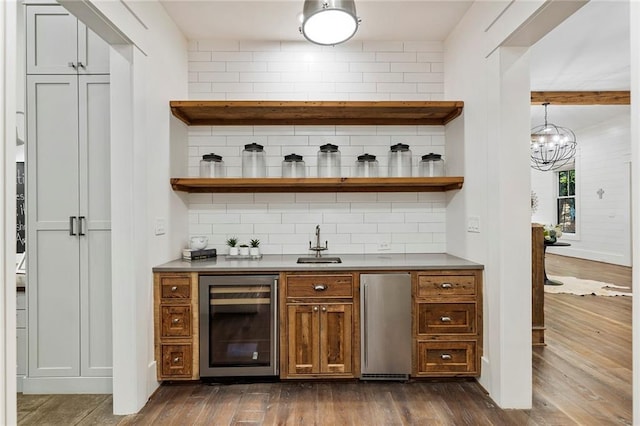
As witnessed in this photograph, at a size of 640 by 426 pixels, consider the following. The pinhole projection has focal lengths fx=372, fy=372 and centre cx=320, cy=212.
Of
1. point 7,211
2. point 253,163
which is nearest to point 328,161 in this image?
point 253,163

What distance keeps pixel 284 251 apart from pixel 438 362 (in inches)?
63.7

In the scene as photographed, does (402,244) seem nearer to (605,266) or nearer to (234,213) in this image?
(234,213)

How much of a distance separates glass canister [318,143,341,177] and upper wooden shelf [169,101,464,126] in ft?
1.03

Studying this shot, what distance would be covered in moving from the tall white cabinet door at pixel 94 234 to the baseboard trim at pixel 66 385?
0.05m

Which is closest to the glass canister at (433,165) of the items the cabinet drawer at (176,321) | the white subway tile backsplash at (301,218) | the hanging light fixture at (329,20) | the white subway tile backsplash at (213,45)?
the white subway tile backsplash at (301,218)

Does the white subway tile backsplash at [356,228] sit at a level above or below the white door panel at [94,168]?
below

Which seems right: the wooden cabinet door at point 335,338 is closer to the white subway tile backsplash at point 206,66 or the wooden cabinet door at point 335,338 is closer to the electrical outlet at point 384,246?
the electrical outlet at point 384,246

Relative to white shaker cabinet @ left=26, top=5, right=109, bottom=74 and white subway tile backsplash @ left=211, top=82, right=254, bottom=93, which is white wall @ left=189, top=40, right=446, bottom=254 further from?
white shaker cabinet @ left=26, top=5, right=109, bottom=74

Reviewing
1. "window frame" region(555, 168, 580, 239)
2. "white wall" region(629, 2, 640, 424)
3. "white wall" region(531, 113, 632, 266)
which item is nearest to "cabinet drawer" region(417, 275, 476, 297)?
"white wall" region(629, 2, 640, 424)

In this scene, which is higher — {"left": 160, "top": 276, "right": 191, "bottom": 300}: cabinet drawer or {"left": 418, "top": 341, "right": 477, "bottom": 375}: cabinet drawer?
{"left": 160, "top": 276, "right": 191, "bottom": 300}: cabinet drawer

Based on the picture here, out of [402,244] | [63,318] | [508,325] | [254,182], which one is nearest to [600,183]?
[402,244]

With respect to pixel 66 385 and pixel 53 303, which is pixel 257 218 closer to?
pixel 53 303

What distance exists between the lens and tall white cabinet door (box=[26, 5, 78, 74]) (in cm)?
268

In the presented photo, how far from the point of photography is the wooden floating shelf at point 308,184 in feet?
10.1
